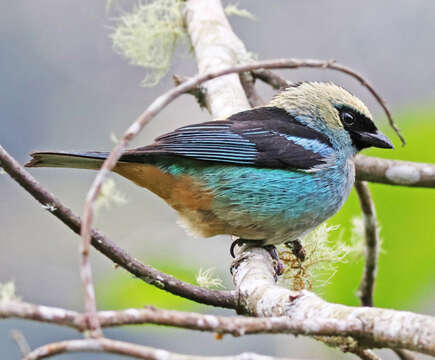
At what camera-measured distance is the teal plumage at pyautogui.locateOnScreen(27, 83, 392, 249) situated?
3.45 m

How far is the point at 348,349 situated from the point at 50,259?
448cm

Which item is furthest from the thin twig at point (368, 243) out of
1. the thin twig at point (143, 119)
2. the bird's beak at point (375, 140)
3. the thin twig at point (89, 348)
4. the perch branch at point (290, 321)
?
the thin twig at point (89, 348)

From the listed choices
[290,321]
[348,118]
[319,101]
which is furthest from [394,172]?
[290,321]

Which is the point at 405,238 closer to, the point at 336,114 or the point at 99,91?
the point at 336,114

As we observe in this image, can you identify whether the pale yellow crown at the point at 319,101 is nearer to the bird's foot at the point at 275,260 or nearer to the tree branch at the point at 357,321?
the bird's foot at the point at 275,260

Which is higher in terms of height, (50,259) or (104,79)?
(104,79)

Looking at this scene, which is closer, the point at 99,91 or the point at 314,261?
the point at 314,261

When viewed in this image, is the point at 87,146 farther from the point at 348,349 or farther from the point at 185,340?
the point at 348,349

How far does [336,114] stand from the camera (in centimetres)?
398

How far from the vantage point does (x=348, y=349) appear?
6.84 ft

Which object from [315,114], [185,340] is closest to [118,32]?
[315,114]

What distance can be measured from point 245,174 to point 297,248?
0.47 m

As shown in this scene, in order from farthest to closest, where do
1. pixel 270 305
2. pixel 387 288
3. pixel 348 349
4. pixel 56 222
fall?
pixel 56 222
pixel 387 288
pixel 270 305
pixel 348 349

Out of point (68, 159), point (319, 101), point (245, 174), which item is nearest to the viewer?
point (68, 159)
